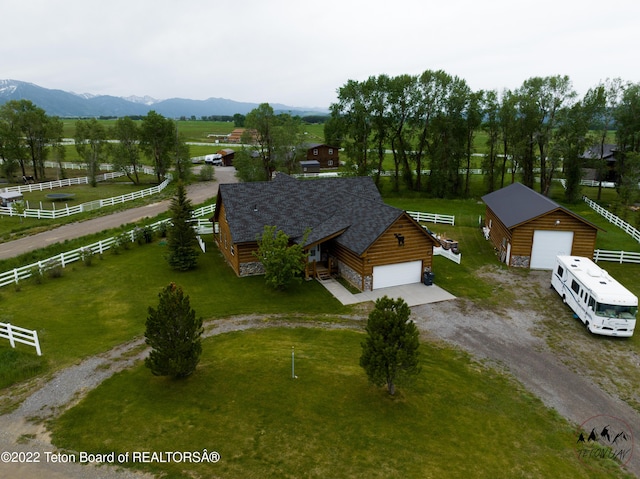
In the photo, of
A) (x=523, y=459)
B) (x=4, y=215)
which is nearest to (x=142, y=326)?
(x=523, y=459)

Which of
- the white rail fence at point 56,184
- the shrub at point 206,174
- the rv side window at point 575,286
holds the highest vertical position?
the shrub at point 206,174

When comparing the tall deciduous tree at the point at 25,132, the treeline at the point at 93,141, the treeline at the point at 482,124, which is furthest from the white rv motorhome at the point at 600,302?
the tall deciduous tree at the point at 25,132

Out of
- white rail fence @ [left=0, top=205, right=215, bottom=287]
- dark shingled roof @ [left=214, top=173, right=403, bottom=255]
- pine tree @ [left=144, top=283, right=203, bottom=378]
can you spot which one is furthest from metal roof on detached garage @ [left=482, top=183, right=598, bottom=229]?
pine tree @ [left=144, top=283, right=203, bottom=378]

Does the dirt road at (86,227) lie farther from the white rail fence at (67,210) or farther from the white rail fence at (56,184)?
the white rail fence at (56,184)

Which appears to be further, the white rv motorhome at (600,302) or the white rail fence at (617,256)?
the white rail fence at (617,256)

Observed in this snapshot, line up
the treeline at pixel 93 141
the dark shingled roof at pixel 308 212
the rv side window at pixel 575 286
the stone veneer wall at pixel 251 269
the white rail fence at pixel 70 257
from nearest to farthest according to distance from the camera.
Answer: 1. the rv side window at pixel 575 286
2. the white rail fence at pixel 70 257
3. the dark shingled roof at pixel 308 212
4. the stone veneer wall at pixel 251 269
5. the treeline at pixel 93 141

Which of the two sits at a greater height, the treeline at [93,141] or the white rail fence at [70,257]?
the treeline at [93,141]

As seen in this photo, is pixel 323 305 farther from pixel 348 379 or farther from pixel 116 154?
pixel 116 154

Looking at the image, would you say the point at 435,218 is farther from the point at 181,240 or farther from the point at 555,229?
the point at 181,240
